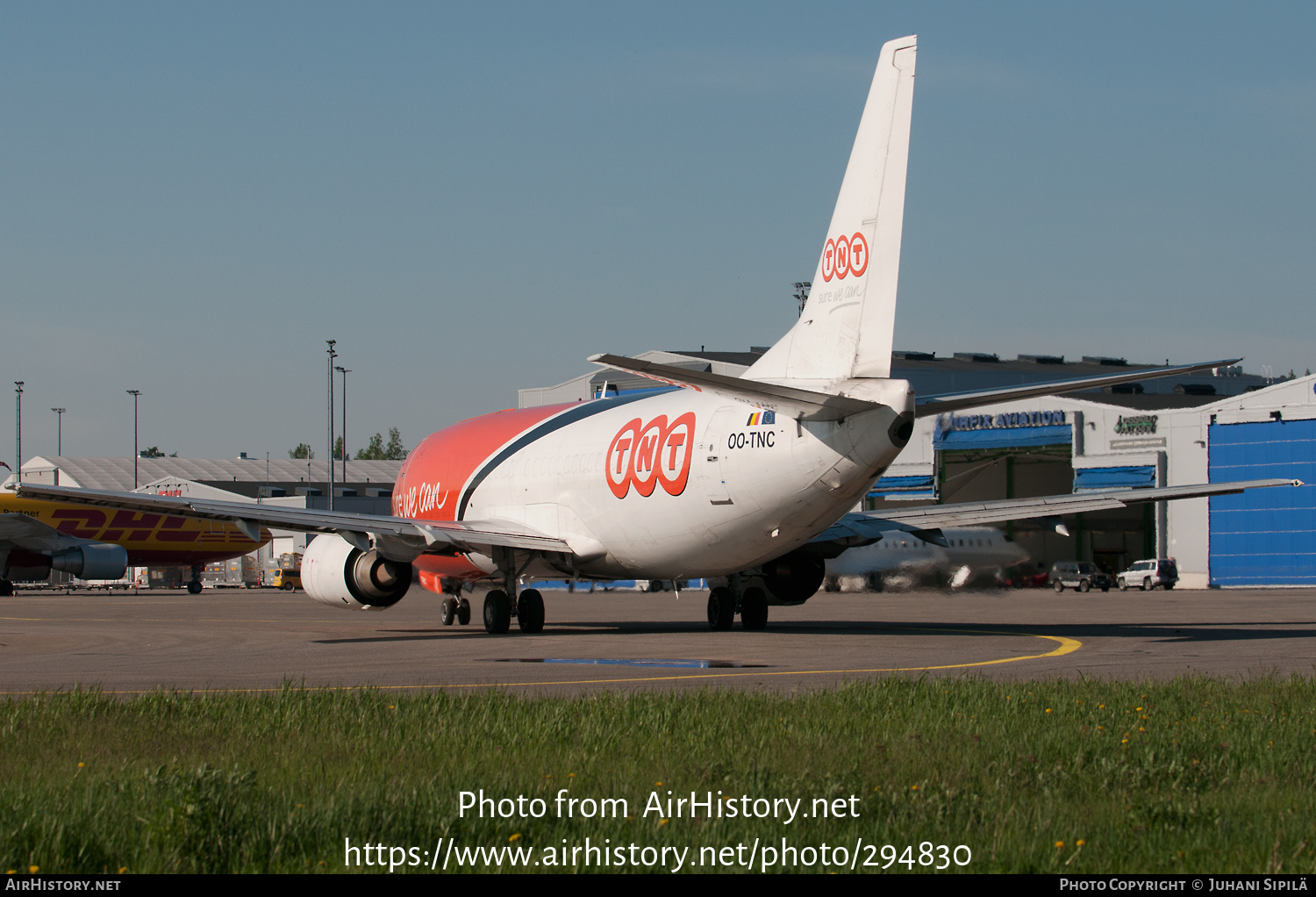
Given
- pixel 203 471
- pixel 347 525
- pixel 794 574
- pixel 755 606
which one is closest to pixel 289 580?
pixel 203 471

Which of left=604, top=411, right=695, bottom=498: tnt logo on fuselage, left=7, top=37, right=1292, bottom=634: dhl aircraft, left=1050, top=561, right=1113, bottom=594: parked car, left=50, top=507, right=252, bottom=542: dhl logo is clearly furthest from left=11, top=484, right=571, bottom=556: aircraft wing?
left=50, top=507, right=252, bottom=542: dhl logo

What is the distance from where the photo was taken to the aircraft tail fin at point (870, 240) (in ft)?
65.1

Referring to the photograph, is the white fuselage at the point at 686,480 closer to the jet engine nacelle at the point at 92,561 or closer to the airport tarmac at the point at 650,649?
the airport tarmac at the point at 650,649

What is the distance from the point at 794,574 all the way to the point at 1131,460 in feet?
158

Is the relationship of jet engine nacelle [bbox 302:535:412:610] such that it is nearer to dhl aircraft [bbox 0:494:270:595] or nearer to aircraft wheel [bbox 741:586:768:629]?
aircraft wheel [bbox 741:586:768:629]

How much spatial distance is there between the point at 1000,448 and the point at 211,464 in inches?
3565

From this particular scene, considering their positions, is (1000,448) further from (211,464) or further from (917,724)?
(211,464)

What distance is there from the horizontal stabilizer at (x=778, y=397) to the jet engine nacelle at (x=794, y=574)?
6252 millimetres

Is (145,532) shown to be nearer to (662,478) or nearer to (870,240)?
(662,478)

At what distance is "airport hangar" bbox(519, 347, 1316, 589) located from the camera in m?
62.7

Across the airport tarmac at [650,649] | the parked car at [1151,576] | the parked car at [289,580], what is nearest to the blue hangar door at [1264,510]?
the parked car at [1151,576]

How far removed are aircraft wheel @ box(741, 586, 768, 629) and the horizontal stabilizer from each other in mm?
6767

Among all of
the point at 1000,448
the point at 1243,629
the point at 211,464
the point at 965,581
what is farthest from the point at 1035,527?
the point at 211,464

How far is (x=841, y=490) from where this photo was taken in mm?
20719
